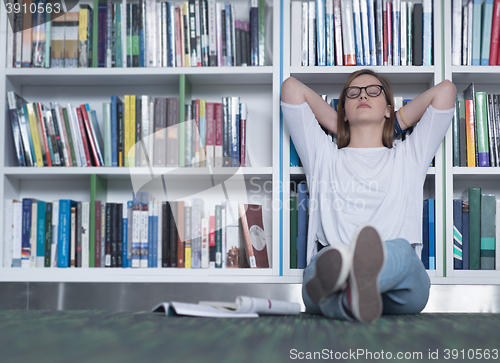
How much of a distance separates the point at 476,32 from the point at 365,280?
133 cm

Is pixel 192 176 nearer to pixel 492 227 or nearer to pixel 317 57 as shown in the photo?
pixel 317 57

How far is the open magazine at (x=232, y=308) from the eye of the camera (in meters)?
1.04

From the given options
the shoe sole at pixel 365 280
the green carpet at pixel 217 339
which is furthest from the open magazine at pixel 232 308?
the shoe sole at pixel 365 280

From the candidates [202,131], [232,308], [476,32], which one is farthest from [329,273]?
[476,32]

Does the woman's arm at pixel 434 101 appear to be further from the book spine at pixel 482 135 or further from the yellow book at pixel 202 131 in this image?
the yellow book at pixel 202 131

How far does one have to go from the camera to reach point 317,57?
1.84 m

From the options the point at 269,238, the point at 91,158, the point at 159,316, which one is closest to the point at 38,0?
the point at 91,158

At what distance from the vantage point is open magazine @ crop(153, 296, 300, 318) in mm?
1038

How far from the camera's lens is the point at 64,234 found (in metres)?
1.80

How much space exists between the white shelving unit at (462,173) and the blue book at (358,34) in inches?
12.8

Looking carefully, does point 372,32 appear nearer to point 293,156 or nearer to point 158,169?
point 293,156

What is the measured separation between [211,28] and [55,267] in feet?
3.67

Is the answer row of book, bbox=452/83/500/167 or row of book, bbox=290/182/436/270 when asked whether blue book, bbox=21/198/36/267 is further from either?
row of book, bbox=452/83/500/167

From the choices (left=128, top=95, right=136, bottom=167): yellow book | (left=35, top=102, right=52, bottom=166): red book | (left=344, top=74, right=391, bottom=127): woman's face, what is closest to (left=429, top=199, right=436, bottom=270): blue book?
(left=344, top=74, right=391, bottom=127): woman's face
